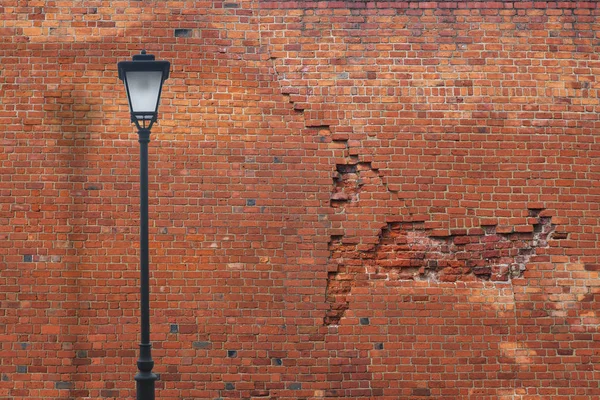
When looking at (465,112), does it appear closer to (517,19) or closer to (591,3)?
(517,19)

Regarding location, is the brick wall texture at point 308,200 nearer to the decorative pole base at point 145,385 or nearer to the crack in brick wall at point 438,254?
the crack in brick wall at point 438,254

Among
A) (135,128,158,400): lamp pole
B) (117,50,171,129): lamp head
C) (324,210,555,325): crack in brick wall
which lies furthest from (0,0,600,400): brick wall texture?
(117,50,171,129): lamp head

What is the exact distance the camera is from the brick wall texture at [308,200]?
290 inches

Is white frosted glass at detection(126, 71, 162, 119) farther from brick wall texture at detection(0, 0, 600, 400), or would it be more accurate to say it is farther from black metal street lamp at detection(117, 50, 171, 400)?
brick wall texture at detection(0, 0, 600, 400)

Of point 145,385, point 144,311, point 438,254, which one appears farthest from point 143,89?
point 438,254

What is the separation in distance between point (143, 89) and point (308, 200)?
2.32 metres

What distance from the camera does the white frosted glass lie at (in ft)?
19.6

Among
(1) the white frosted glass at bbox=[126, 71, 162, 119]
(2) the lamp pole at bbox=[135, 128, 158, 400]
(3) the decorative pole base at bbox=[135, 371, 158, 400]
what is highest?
(1) the white frosted glass at bbox=[126, 71, 162, 119]

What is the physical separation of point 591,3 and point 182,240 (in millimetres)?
5245

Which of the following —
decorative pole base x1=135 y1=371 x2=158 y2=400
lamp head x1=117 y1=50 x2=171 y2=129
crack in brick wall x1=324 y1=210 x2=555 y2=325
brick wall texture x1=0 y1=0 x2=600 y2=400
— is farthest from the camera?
crack in brick wall x1=324 y1=210 x2=555 y2=325

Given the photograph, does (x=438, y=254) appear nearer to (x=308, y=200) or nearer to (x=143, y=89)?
(x=308, y=200)

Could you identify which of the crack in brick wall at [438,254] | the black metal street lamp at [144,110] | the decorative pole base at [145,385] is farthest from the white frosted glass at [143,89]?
the crack in brick wall at [438,254]

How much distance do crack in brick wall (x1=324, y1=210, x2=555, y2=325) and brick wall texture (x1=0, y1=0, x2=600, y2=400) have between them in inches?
0.9

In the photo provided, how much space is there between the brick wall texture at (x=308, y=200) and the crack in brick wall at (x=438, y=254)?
2 cm
